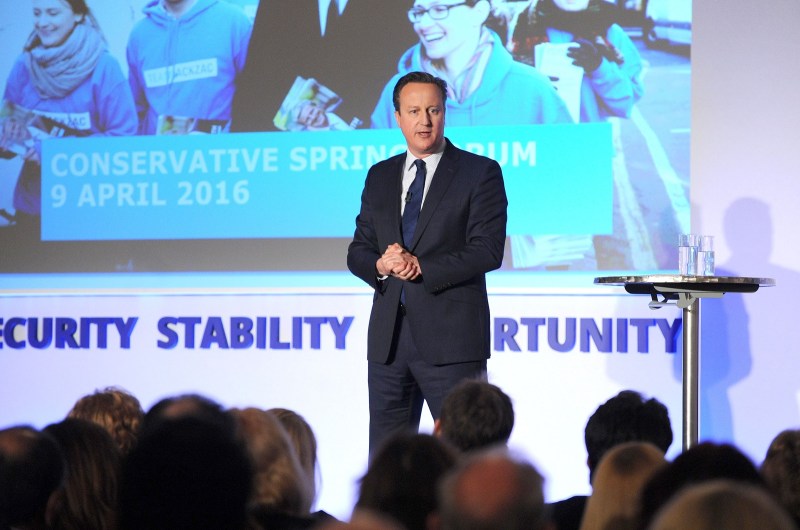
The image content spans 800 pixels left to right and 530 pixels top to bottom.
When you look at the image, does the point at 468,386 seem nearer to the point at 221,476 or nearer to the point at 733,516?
the point at 221,476

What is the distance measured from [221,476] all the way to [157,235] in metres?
4.04

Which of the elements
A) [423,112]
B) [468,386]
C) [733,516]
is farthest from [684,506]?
[423,112]

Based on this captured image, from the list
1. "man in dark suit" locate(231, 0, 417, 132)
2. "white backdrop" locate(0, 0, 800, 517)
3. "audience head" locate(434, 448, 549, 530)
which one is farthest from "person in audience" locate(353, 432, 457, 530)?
"man in dark suit" locate(231, 0, 417, 132)

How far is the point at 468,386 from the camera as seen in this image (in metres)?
2.59

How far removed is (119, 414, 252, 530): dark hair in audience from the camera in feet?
4.51

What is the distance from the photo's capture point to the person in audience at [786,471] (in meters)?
1.92

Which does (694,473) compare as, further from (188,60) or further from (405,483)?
(188,60)

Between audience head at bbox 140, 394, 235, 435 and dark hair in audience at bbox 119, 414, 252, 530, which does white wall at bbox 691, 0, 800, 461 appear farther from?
dark hair in audience at bbox 119, 414, 252, 530

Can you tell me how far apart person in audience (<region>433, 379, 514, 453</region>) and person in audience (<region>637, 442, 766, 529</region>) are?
3.04ft

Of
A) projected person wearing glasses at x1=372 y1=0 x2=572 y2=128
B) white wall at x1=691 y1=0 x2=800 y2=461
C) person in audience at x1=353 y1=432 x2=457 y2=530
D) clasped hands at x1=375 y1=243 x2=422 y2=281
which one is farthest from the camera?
projected person wearing glasses at x1=372 y1=0 x2=572 y2=128

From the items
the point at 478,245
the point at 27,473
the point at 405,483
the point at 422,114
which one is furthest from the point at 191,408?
the point at 422,114

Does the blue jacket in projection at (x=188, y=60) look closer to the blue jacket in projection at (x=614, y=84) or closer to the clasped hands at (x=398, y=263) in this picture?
the blue jacket in projection at (x=614, y=84)

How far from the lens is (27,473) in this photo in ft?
5.67

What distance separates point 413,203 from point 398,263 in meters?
0.28
